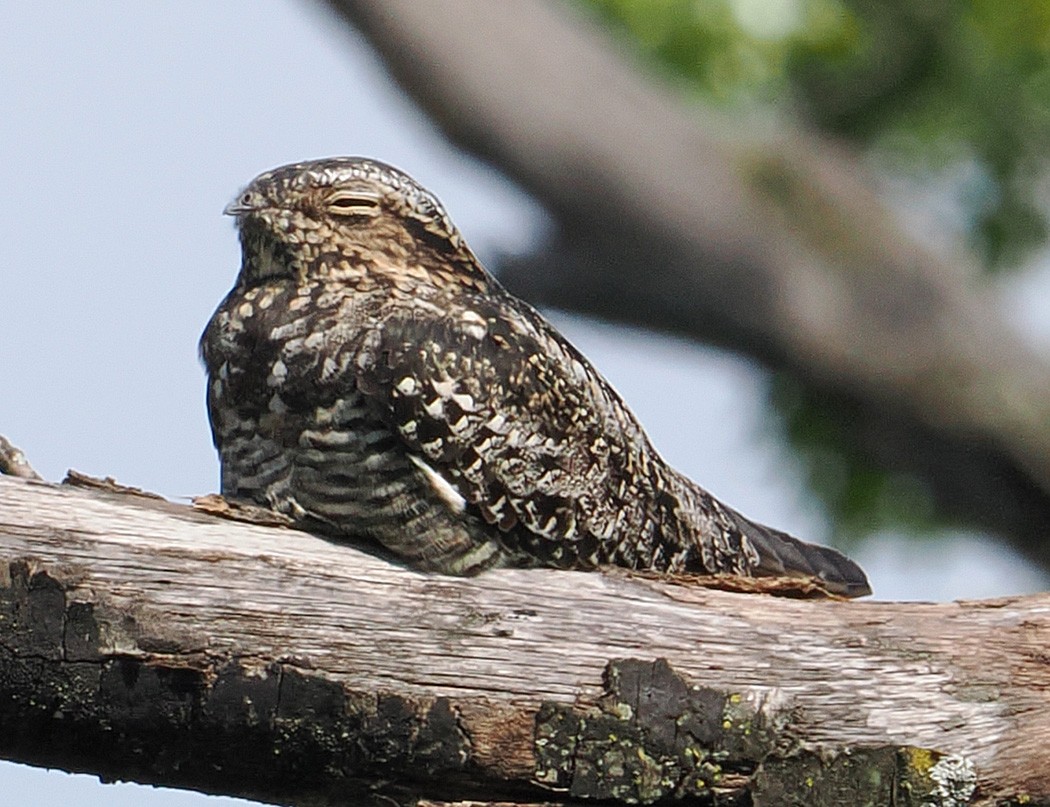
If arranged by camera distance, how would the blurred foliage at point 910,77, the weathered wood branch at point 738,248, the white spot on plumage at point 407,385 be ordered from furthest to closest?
the blurred foliage at point 910,77
the weathered wood branch at point 738,248
the white spot on plumage at point 407,385

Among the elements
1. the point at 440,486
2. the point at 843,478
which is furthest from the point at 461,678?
the point at 843,478

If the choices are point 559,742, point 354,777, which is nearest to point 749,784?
point 559,742

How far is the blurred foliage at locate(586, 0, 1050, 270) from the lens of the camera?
275 inches

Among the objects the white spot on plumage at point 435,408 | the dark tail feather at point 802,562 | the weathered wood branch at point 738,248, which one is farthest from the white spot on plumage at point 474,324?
the weathered wood branch at point 738,248

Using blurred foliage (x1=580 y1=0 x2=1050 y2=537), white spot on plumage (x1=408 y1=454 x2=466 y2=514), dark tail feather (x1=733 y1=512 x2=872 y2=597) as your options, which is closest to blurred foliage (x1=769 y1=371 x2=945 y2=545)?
blurred foliage (x1=580 y1=0 x2=1050 y2=537)

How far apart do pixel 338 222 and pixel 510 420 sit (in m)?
0.59

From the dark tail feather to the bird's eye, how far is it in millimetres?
1172

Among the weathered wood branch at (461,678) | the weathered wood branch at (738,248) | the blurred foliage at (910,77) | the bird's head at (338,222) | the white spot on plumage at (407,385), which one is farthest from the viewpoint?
the blurred foliage at (910,77)

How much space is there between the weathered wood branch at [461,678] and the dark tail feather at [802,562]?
709 millimetres

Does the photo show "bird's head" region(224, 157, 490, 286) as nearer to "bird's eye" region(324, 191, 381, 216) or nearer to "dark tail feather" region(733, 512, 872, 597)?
"bird's eye" region(324, 191, 381, 216)

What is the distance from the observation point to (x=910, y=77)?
794cm

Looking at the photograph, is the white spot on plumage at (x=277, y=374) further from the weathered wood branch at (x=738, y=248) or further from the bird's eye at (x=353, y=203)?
the weathered wood branch at (x=738, y=248)

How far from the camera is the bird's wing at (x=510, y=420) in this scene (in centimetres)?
357

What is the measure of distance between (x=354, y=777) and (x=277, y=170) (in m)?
1.39
